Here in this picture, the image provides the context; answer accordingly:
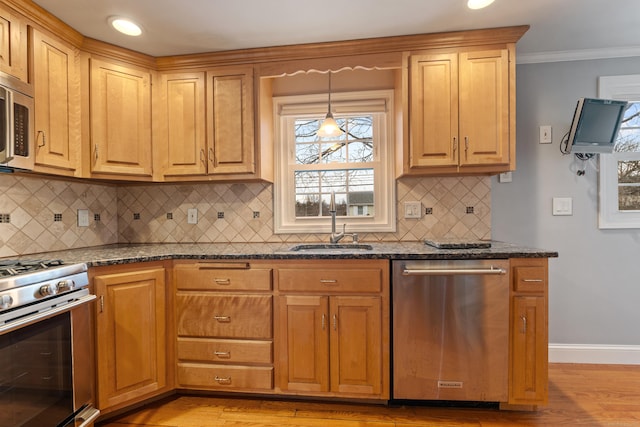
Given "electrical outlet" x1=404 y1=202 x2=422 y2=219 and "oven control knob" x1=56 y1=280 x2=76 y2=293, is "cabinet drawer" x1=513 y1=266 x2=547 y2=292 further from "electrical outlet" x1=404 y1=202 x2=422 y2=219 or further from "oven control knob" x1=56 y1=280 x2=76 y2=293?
"oven control knob" x1=56 y1=280 x2=76 y2=293

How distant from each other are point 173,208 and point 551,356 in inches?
127

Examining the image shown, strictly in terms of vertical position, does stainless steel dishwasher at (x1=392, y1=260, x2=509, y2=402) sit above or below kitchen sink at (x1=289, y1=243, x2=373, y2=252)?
below

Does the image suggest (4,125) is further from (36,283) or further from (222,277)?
(222,277)

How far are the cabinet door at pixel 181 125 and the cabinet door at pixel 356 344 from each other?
54.9 inches

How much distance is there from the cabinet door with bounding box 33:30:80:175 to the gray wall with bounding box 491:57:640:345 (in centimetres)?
297

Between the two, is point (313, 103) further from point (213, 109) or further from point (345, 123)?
point (213, 109)

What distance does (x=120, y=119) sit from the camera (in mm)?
2104

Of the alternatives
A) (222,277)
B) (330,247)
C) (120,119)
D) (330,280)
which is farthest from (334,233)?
(120,119)

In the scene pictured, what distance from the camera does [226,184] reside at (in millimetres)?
2520

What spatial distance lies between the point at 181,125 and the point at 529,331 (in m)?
2.59

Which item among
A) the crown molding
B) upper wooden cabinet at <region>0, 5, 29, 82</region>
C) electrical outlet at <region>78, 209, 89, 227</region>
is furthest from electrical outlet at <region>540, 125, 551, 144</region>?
electrical outlet at <region>78, 209, 89, 227</region>

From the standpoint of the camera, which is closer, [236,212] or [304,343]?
[304,343]

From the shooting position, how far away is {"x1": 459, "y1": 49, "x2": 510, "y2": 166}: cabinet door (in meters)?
1.97

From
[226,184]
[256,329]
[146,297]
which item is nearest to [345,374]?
[256,329]
